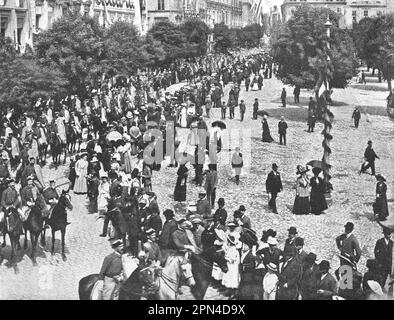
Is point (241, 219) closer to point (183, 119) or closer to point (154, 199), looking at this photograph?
point (154, 199)

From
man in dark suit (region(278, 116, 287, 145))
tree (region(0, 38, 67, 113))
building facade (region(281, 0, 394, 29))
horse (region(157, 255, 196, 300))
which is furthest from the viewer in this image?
building facade (region(281, 0, 394, 29))

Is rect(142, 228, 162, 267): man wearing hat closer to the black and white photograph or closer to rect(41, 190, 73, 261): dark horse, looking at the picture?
the black and white photograph

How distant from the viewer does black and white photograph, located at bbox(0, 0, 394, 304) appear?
1127 centimetres

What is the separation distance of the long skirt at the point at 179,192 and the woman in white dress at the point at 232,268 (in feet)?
22.6

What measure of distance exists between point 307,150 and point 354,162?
2.63 metres

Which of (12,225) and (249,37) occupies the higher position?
(249,37)

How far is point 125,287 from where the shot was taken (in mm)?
10805

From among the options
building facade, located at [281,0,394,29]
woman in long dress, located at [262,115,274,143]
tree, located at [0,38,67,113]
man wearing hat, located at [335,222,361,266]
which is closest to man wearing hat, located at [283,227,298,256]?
man wearing hat, located at [335,222,361,266]

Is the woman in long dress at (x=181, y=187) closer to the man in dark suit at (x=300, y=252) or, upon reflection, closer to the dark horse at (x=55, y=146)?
the dark horse at (x=55, y=146)

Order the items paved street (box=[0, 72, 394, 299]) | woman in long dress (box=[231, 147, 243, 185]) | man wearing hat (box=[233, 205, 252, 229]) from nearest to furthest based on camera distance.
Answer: paved street (box=[0, 72, 394, 299]), man wearing hat (box=[233, 205, 252, 229]), woman in long dress (box=[231, 147, 243, 185])

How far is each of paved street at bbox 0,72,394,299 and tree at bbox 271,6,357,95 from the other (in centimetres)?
223

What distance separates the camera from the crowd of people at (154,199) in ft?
36.3

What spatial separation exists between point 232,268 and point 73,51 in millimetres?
22966

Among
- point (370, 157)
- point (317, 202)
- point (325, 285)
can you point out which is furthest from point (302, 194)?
point (325, 285)
